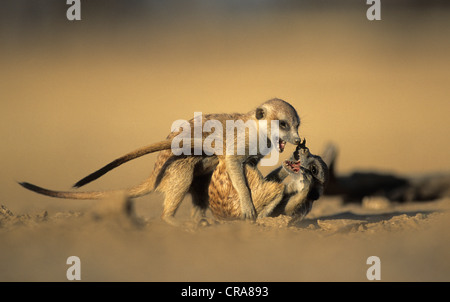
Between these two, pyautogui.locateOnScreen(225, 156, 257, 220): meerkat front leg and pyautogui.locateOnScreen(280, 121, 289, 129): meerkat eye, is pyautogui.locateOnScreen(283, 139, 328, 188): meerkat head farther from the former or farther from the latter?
pyautogui.locateOnScreen(225, 156, 257, 220): meerkat front leg

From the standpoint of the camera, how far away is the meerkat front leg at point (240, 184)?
602 cm

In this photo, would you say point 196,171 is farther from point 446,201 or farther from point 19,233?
point 446,201

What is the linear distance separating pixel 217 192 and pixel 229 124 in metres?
0.70

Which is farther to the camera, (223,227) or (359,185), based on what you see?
(359,185)

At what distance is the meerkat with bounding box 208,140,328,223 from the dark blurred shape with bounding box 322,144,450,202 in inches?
104

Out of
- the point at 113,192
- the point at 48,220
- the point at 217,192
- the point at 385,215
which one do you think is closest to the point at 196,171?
the point at 217,192

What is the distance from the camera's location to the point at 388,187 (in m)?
9.00

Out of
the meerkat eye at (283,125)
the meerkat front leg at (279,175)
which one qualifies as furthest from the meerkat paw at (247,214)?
the meerkat eye at (283,125)

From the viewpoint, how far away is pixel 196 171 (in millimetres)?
6348

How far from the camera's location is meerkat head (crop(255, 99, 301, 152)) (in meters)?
6.25

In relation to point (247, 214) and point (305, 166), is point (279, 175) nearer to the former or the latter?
point (305, 166)

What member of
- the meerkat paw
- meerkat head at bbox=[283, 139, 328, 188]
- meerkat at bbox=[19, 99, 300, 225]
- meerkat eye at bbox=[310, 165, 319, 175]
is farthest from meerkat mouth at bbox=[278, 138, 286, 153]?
the meerkat paw

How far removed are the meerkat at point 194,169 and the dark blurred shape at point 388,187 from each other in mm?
2829

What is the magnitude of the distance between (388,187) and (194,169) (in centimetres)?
382
